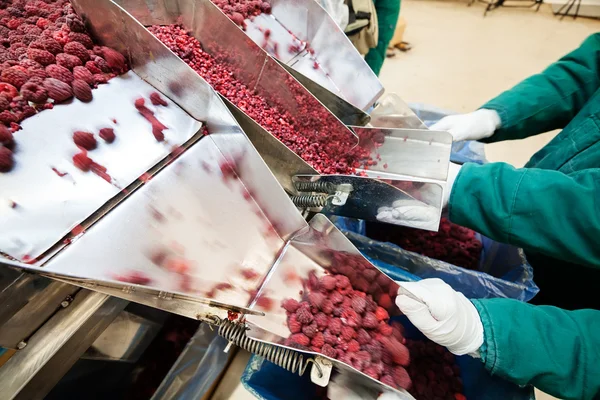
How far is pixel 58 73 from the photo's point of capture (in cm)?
81

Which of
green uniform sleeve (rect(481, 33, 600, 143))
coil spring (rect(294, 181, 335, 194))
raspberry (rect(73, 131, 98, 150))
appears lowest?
raspberry (rect(73, 131, 98, 150))

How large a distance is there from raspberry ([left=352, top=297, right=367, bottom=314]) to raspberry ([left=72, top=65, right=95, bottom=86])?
3.04 feet

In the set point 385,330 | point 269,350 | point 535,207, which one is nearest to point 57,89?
point 269,350

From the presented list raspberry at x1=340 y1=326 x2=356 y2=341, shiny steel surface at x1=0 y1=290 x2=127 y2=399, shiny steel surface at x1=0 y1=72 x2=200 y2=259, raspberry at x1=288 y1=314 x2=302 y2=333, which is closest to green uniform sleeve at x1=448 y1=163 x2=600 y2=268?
raspberry at x1=340 y1=326 x2=356 y2=341

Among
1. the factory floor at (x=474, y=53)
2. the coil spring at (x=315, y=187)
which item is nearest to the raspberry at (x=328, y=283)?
the coil spring at (x=315, y=187)

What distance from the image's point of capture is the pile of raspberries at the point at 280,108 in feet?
3.48

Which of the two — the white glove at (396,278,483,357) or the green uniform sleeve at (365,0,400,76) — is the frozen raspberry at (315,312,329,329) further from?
the green uniform sleeve at (365,0,400,76)

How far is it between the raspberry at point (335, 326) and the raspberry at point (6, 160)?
0.82m

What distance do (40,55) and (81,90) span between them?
159mm

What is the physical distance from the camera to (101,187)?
725 mm

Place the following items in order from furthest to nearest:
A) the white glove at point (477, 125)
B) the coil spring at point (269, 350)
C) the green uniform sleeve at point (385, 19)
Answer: the green uniform sleeve at point (385, 19) < the white glove at point (477, 125) < the coil spring at point (269, 350)

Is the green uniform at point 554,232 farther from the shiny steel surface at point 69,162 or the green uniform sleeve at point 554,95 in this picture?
the shiny steel surface at point 69,162

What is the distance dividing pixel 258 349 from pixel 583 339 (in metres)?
0.75

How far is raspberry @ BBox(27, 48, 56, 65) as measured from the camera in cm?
83
